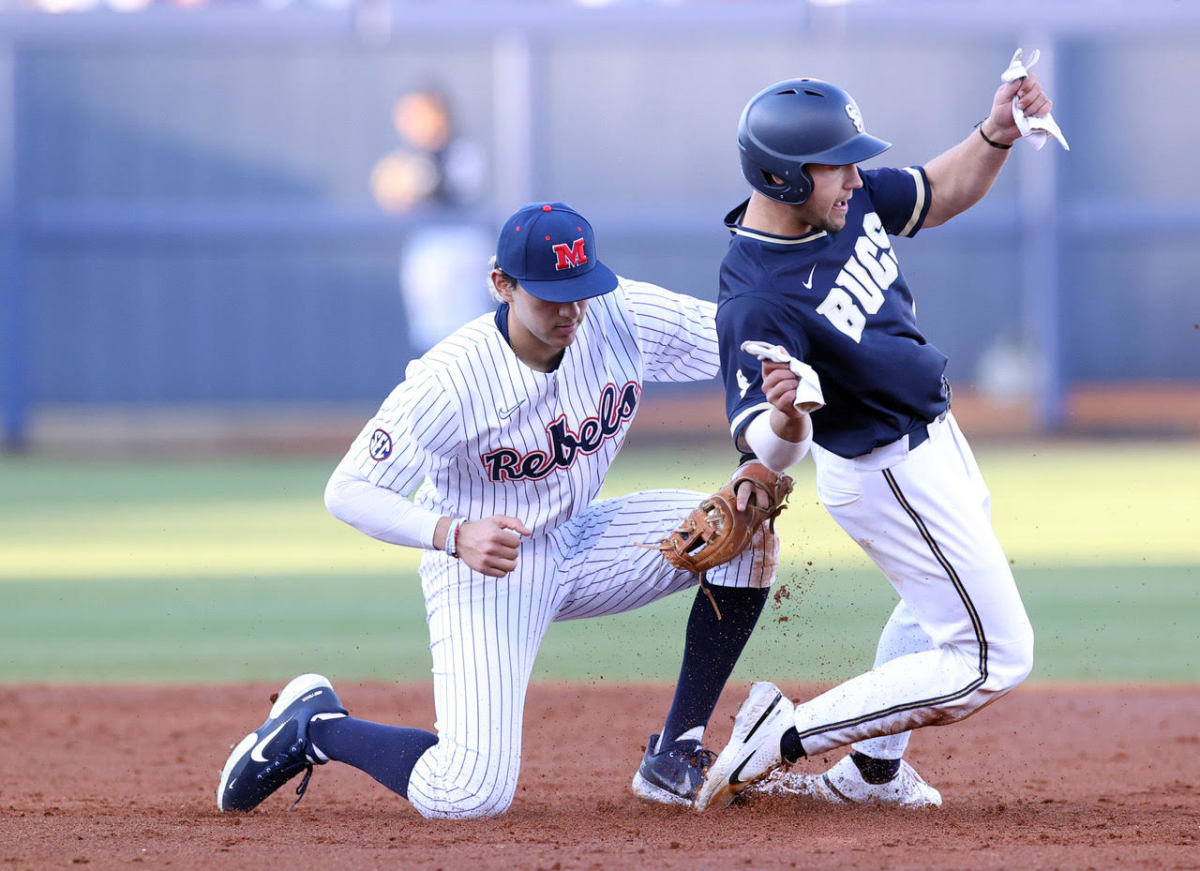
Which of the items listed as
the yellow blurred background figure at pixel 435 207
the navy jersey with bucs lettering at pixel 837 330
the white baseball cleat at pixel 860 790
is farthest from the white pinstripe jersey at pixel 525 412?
the yellow blurred background figure at pixel 435 207

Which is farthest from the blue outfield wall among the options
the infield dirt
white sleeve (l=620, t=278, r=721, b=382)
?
white sleeve (l=620, t=278, r=721, b=382)

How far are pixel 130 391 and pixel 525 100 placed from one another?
5953mm

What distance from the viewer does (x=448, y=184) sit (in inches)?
655

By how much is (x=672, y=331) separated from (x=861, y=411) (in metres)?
0.78

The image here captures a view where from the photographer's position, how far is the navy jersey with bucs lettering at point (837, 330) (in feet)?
11.1

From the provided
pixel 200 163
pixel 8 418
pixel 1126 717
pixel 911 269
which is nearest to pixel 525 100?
pixel 200 163

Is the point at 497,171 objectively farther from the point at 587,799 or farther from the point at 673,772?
the point at 673,772

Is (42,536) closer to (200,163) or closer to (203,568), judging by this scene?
(203,568)

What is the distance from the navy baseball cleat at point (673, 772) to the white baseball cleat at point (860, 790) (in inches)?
5.8

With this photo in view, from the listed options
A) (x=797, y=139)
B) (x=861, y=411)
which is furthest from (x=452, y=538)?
(x=797, y=139)

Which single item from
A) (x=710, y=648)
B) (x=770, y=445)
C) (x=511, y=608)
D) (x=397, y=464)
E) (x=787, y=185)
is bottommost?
(x=710, y=648)

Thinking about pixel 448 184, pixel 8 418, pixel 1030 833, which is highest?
pixel 448 184

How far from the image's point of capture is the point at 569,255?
3.66m

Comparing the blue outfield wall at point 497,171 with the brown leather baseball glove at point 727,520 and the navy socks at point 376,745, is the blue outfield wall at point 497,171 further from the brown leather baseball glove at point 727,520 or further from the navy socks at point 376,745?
the brown leather baseball glove at point 727,520
